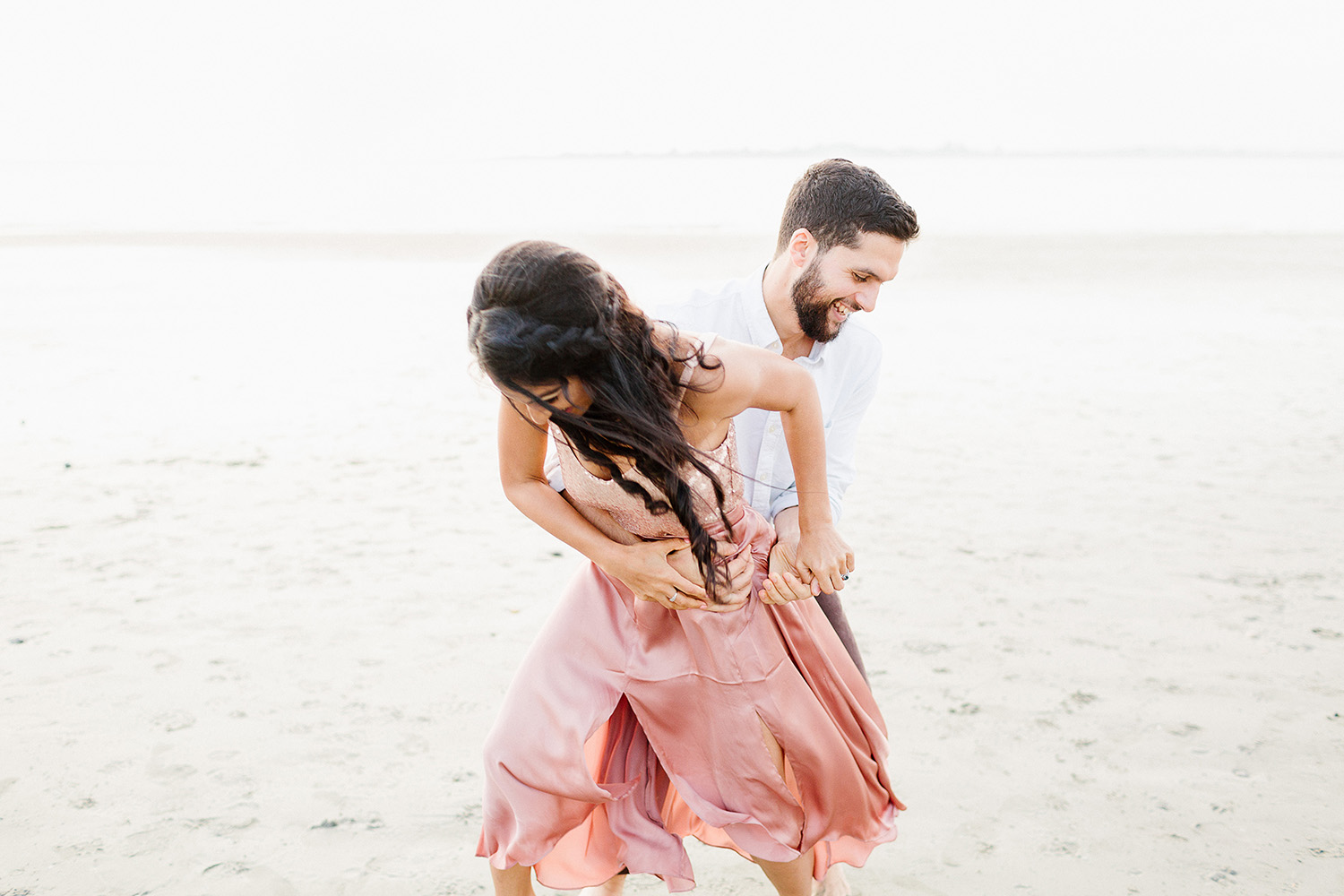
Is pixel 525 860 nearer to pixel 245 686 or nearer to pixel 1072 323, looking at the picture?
pixel 245 686

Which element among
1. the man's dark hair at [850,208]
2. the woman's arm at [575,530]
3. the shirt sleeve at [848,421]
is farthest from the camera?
the shirt sleeve at [848,421]

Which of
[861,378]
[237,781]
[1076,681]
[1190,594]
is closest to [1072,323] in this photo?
[1190,594]

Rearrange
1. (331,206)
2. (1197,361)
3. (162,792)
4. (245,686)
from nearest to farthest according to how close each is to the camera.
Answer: (162,792), (245,686), (1197,361), (331,206)

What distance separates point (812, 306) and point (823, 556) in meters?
0.70

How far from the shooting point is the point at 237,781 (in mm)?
3201

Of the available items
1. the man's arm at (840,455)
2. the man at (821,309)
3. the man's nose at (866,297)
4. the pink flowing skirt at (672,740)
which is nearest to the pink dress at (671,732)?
the pink flowing skirt at (672,740)

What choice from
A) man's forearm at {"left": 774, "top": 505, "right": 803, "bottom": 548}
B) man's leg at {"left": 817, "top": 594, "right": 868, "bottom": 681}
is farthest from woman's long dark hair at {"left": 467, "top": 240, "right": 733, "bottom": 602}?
man's leg at {"left": 817, "top": 594, "right": 868, "bottom": 681}

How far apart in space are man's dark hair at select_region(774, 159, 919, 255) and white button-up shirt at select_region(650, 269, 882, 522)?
0.24 meters

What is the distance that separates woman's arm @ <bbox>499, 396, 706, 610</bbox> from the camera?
6.98 feet

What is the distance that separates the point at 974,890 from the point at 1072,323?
1035 cm

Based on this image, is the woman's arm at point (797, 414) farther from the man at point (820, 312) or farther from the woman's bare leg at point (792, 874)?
the woman's bare leg at point (792, 874)

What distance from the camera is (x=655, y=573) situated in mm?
2123

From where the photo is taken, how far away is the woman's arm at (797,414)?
2057mm

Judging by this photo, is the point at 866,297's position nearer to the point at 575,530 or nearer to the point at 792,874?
the point at 575,530
